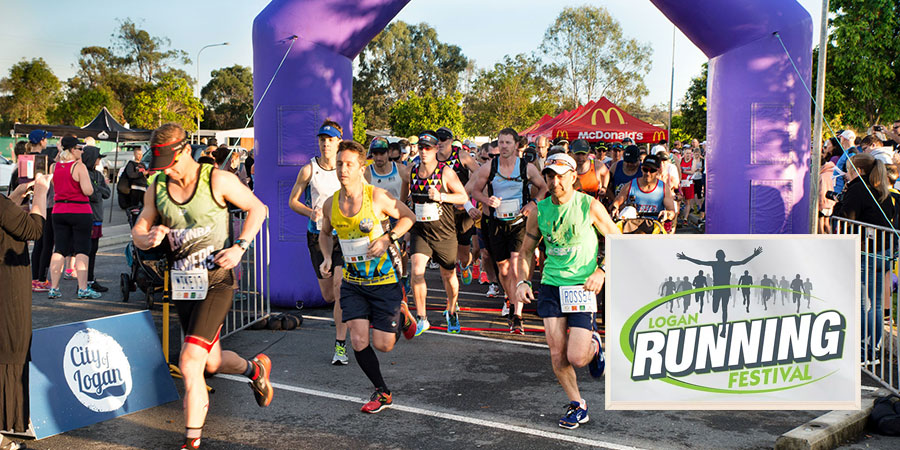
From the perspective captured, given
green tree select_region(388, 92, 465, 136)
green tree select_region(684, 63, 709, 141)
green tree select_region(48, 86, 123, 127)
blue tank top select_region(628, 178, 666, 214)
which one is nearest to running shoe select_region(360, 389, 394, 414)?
blue tank top select_region(628, 178, 666, 214)

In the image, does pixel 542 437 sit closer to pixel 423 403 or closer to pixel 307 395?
pixel 423 403

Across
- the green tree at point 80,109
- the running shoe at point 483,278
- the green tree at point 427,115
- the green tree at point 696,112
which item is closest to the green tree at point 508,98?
the green tree at point 427,115

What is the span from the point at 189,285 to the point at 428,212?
10.6ft

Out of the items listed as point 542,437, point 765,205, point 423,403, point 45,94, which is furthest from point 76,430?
point 45,94

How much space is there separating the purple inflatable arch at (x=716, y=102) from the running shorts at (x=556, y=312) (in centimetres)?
427

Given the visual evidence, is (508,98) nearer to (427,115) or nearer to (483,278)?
(427,115)

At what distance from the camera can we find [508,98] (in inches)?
2643

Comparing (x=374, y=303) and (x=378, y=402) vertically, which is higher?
(x=374, y=303)

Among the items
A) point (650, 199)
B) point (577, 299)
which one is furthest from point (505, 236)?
point (577, 299)

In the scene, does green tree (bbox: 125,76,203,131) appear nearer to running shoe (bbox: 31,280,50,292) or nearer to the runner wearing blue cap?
running shoe (bbox: 31,280,50,292)

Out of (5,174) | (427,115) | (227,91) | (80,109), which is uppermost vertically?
(227,91)

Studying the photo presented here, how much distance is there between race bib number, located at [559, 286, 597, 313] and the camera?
504cm

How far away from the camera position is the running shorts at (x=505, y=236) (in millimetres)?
8109

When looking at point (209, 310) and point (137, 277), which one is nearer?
point (209, 310)
